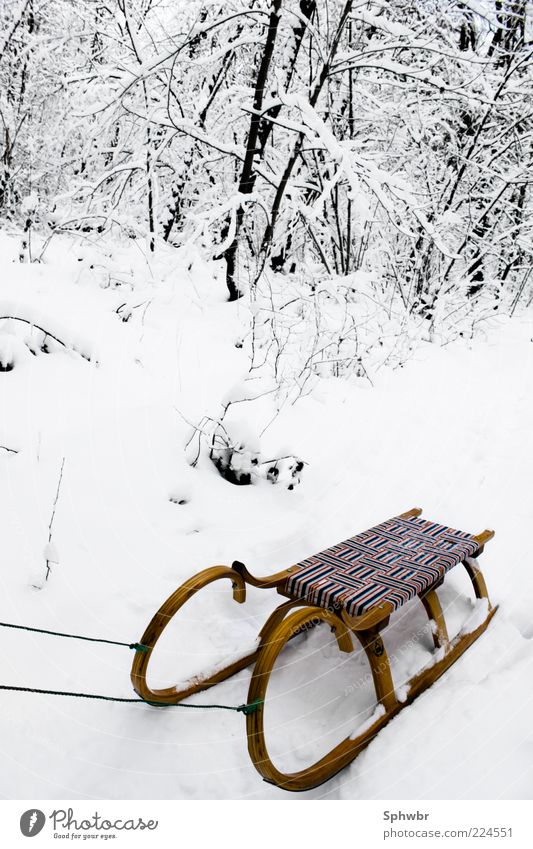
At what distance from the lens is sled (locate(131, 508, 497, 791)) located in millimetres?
1736

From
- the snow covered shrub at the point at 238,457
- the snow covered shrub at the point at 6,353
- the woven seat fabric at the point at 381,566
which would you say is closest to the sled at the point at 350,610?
the woven seat fabric at the point at 381,566

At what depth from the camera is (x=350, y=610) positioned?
79.0 inches

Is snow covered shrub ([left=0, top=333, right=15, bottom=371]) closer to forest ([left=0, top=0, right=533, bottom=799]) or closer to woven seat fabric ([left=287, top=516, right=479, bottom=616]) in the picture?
forest ([left=0, top=0, right=533, bottom=799])

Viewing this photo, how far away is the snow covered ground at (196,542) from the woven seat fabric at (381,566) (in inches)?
12.9

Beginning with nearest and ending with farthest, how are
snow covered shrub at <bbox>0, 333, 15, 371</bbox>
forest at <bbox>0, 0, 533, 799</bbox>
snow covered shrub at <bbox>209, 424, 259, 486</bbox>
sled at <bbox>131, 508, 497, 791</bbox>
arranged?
1. sled at <bbox>131, 508, 497, 791</bbox>
2. forest at <bbox>0, 0, 533, 799</bbox>
3. snow covered shrub at <bbox>209, 424, 259, 486</bbox>
4. snow covered shrub at <bbox>0, 333, 15, 371</bbox>

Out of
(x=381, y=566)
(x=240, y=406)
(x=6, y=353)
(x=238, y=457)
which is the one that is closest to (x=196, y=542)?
(x=238, y=457)

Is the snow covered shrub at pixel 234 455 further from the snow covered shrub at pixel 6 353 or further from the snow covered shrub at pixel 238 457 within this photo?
the snow covered shrub at pixel 6 353

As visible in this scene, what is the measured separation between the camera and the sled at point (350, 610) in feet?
5.70

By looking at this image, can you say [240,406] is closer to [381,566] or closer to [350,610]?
[381,566]

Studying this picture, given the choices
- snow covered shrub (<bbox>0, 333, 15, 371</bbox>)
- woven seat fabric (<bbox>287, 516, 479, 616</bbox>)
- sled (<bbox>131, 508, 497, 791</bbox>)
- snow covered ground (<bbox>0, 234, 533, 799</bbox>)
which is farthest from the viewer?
snow covered shrub (<bbox>0, 333, 15, 371</bbox>)

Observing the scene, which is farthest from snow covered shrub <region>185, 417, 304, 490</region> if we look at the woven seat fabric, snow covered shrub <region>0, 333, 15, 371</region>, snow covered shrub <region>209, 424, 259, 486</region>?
snow covered shrub <region>0, 333, 15, 371</region>

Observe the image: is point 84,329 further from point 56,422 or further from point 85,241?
point 85,241
